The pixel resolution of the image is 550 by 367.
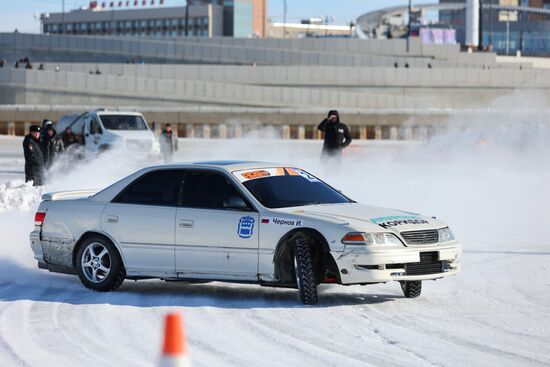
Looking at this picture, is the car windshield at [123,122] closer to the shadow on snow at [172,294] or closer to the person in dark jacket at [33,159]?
the person in dark jacket at [33,159]

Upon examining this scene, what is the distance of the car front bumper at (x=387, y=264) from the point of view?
10125mm

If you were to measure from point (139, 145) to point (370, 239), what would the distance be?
24.7 meters

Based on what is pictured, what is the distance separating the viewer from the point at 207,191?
36.6ft

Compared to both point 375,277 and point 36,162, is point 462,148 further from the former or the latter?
point 375,277

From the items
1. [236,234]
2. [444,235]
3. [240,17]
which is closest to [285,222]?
[236,234]

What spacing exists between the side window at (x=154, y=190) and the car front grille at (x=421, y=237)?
7.69ft

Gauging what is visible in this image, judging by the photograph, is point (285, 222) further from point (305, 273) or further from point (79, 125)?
point (79, 125)

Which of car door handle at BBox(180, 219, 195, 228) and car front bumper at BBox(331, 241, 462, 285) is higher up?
car door handle at BBox(180, 219, 195, 228)

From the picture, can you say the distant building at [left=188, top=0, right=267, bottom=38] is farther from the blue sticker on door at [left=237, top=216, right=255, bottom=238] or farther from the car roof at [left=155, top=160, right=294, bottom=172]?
the blue sticker on door at [left=237, top=216, right=255, bottom=238]

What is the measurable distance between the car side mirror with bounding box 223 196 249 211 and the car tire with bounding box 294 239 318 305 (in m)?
0.75

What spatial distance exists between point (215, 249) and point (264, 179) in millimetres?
894

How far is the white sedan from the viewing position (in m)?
10.2

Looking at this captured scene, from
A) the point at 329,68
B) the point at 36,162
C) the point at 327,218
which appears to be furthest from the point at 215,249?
the point at 329,68

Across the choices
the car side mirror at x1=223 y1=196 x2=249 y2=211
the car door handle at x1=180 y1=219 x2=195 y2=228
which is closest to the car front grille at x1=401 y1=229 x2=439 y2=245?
the car side mirror at x1=223 y1=196 x2=249 y2=211
